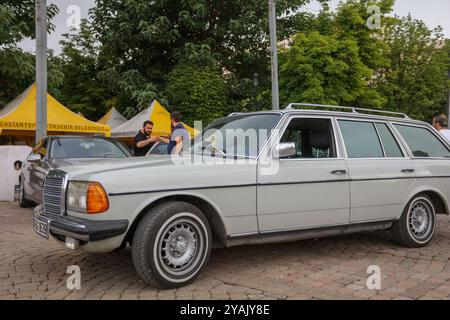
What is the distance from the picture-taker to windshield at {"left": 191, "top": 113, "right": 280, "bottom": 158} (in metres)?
4.98

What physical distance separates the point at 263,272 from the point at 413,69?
991 inches

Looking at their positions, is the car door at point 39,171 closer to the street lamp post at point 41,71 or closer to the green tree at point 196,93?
the street lamp post at point 41,71

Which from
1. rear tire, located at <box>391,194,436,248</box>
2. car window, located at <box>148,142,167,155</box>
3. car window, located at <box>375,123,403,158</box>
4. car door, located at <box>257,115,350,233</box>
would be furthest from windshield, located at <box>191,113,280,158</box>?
car window, located at <box>148,142,167,155</box>

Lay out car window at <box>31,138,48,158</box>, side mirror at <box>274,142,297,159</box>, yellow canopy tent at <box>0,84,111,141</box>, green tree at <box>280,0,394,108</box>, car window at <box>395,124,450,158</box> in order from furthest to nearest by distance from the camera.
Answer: green tree at <box>280,0,394,108</box> → yellow canopy tent at <box>0,84,111,141</box> → car window at <box>31,138,48,158</box> → car window at <box>395,124,450,158</box> → side mirror at <box>274,142,297,159</box>

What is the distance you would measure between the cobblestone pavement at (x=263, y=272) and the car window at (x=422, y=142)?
127 cm

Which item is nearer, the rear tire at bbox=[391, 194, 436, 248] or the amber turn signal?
the amber turn signal

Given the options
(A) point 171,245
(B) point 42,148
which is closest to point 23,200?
(B) point 42,148

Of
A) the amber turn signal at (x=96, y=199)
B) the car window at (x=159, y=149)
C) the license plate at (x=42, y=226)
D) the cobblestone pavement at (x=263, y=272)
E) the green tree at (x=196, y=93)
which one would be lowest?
the cobblestone pavement at (x=263, y=272)

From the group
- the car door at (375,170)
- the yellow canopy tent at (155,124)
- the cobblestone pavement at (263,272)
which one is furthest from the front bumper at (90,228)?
the yellow canopy tent at (155,124)

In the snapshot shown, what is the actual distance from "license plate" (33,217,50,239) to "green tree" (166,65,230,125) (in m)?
14.9

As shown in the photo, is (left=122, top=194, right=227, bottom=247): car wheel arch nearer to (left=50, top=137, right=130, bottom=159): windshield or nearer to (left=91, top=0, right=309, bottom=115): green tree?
(left=50, top=137, right=130, bottom=159): windshield

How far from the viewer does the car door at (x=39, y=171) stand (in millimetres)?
8531

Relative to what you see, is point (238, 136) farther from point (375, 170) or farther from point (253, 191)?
point (375, 170)

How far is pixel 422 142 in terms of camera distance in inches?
253
